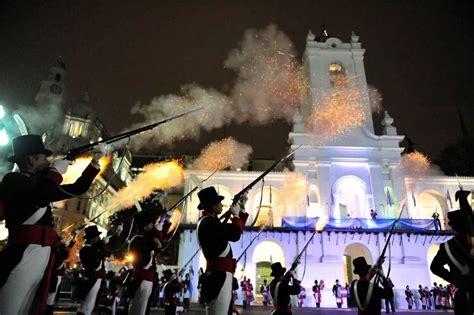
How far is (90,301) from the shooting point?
7.88m

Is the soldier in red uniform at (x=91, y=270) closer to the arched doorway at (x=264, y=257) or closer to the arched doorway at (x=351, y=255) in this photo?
the arched doorway at (x=264, y=257)

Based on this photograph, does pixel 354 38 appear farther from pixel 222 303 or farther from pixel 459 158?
pixel 222 303

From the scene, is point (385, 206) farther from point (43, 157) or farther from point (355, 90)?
point (43, 157)

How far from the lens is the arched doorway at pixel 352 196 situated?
3306 centimetres

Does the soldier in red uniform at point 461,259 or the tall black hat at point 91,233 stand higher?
the tall black hat at point 91,233

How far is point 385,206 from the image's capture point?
32375 mm

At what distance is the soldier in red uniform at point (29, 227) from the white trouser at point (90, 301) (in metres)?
4.40

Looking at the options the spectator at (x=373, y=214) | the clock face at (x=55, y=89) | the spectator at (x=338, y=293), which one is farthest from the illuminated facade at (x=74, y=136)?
the spectator at (x=373, y=214)

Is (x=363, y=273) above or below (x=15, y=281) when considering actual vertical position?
above

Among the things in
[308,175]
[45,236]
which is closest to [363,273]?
[45,236]

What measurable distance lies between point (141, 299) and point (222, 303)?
8.35ft

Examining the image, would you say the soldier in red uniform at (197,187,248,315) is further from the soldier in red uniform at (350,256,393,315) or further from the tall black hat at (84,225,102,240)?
the tall black hat at (84,225,102,240)

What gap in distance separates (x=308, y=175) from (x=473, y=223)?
28.9m

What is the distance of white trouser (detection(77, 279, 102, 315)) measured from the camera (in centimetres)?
772
